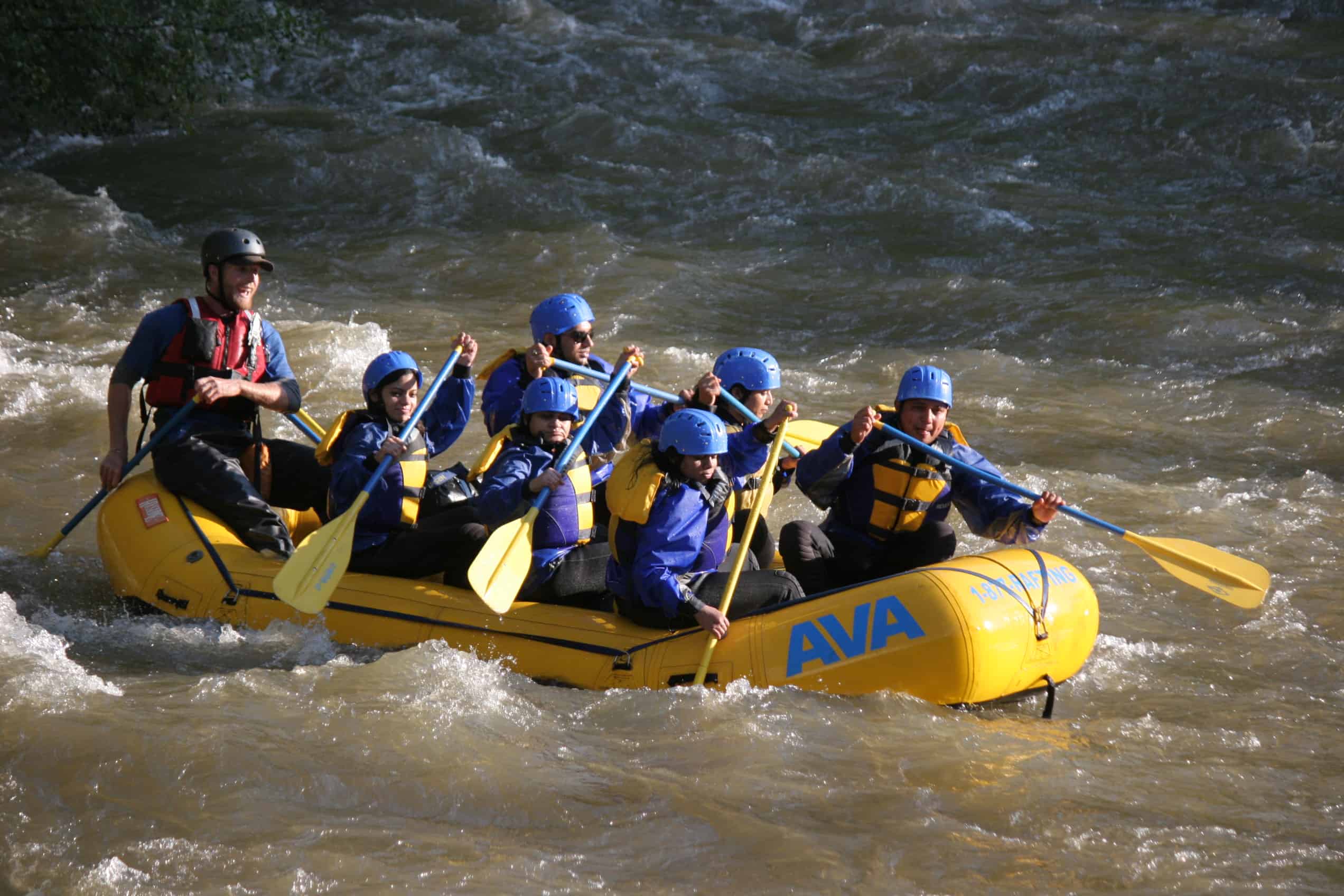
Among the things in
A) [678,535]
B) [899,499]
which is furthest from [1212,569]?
[678,535]

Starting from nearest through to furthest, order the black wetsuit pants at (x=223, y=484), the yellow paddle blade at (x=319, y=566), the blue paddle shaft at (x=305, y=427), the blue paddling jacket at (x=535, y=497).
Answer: the yellow paddle blade at (x=319, y=566) < the blue paddling jacket at (x=535, y=497) < the black wetsuit pants at (x=223, y=484) < the blue paddle shaft at (x=305, y=427)

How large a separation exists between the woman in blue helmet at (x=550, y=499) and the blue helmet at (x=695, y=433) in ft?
1.70

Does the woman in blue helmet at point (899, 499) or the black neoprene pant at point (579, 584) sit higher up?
the woman in blue helmet at point (899, 499)

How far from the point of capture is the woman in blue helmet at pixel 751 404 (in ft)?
17.2

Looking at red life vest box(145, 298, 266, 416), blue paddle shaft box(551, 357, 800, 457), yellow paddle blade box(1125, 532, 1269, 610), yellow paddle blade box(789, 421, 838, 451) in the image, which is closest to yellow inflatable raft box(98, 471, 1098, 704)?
yellow paddle blade box(1125, 532, 1269, 610)

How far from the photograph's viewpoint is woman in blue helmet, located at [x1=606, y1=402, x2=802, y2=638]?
4520mm

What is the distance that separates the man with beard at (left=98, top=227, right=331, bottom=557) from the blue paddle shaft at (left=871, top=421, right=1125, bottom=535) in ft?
7.39

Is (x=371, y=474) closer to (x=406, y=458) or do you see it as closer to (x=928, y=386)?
(x=406, y=458)

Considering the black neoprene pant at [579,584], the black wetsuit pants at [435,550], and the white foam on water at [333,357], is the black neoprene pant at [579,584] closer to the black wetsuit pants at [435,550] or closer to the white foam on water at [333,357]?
the black wetsuit pants at [435,550]

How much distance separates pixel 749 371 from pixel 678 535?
1043mm

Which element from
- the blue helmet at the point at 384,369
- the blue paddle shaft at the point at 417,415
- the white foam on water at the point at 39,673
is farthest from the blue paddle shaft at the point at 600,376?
the white foam on water at the point at 39,673

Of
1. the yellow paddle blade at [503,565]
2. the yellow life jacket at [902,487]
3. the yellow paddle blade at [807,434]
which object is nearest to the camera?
the yellow paddle blade at [503,565]

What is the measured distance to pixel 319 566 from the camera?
15.9 ft

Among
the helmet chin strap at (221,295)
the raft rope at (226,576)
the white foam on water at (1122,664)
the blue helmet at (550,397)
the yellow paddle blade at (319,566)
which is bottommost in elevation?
the raft rope at (226,576)
